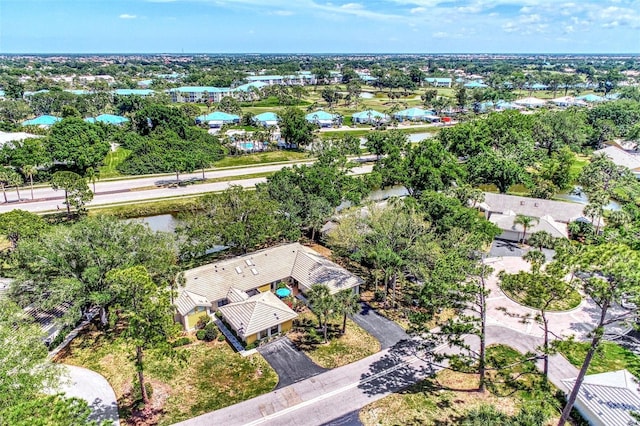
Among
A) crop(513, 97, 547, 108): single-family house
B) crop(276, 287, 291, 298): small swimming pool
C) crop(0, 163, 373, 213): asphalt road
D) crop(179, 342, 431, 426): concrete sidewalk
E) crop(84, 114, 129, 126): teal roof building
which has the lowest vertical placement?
crop(179, 342, 431, 426): concrete sidewalk

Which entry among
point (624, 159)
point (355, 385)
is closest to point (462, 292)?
point (355, 385)

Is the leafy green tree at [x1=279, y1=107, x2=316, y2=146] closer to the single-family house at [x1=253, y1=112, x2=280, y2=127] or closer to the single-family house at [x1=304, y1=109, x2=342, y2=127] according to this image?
the single-family house at [x1=253, y1=112, x2=280, y2=127]

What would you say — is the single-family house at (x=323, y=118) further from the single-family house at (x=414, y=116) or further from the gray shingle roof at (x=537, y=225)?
the gray shingle roof at (x=537, y=225)

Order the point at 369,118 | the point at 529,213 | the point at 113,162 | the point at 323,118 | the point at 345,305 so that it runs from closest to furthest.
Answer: the point at 345,305 → the point at 529,213 → the point at 113,162 → the point at 323,118 → the point at 369,118

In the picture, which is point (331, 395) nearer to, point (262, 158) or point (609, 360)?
point (609, 360)

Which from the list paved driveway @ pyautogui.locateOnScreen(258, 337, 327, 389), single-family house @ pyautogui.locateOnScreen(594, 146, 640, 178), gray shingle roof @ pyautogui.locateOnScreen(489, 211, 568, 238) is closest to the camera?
paved driveway @ pyautogui.locateOnScreen(258, 337, 327, 389)

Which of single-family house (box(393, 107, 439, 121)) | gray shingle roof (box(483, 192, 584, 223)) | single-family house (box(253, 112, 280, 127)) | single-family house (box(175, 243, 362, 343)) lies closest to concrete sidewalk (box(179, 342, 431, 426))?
single-family house (box(175, 243, 362, 343))

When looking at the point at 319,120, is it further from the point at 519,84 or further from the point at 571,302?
the point at 519,84
